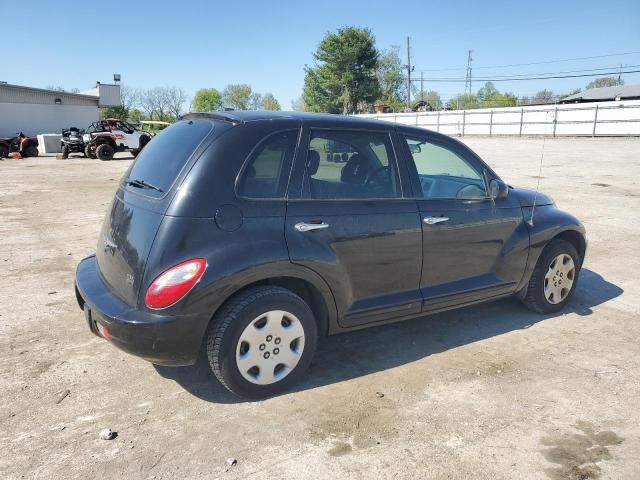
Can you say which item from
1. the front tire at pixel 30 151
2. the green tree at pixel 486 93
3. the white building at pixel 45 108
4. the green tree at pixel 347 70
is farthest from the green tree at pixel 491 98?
the front tire at pixel 30 151

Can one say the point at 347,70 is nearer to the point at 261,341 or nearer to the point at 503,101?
the point at 503,101

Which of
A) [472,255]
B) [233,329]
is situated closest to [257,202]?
[233,329]

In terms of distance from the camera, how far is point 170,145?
339 centimetres

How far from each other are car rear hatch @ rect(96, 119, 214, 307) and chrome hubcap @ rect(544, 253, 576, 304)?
3312 millimetres

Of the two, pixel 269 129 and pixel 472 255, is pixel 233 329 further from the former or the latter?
pixel 472 255

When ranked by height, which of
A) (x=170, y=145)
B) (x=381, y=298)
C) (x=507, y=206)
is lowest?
(x=381, y=298)

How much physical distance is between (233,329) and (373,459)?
3.45 feet

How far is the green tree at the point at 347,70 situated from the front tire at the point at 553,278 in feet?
184

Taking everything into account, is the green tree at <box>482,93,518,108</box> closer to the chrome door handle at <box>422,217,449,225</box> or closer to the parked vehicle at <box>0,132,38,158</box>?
the parked vehicle at <box>0,132,38,158</box>

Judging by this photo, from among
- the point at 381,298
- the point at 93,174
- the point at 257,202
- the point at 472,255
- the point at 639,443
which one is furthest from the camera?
the point at 93,174

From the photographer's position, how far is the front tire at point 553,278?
4570mm

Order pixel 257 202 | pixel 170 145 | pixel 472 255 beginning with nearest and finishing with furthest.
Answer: pixel 257 202 < pixel 170 145 < pixel 472 255

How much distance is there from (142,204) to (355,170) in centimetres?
145

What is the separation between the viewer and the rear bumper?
284 centimetres
